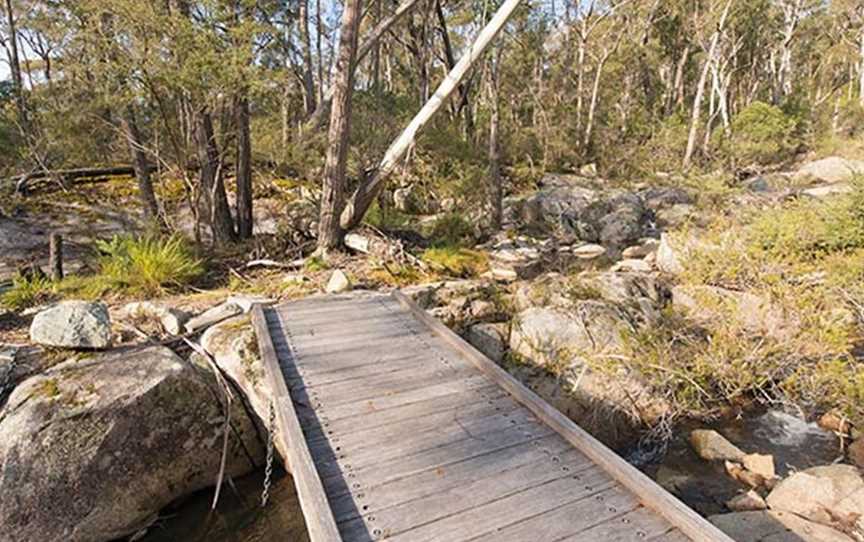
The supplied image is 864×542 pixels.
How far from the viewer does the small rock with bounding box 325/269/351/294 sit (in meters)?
5.63

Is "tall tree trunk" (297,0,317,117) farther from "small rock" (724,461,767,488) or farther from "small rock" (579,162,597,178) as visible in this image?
"small rock" (579,162,597,178)


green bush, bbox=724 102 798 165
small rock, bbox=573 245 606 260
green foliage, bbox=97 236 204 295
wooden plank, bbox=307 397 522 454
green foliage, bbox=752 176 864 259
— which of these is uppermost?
green bush, bbox=724 102 798 165

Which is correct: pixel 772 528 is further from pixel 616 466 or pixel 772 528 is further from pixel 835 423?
pixel 835 423

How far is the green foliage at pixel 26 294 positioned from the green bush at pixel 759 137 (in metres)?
18.6

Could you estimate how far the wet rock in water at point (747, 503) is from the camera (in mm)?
3475

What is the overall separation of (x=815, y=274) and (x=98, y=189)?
11.7 m

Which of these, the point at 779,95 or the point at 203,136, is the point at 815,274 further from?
the point at 779,95

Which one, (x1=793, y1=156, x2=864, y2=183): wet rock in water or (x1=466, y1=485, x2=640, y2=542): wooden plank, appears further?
(x1=793, y1=156, x2=864, y2=183): wet rock in water

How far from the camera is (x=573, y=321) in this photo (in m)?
4.79

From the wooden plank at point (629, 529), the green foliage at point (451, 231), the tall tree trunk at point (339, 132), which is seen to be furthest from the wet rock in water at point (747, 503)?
the green foliage at point (451, 231)

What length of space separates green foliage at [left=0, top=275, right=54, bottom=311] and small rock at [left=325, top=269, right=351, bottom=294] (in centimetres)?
299

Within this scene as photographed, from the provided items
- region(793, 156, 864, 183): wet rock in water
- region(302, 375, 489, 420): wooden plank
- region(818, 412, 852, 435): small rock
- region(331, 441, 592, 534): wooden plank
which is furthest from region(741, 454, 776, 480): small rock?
region(793, 156, 864, 183): wet rock in water

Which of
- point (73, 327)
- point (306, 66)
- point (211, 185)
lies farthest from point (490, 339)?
point (306, 66)

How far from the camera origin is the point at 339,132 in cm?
608
